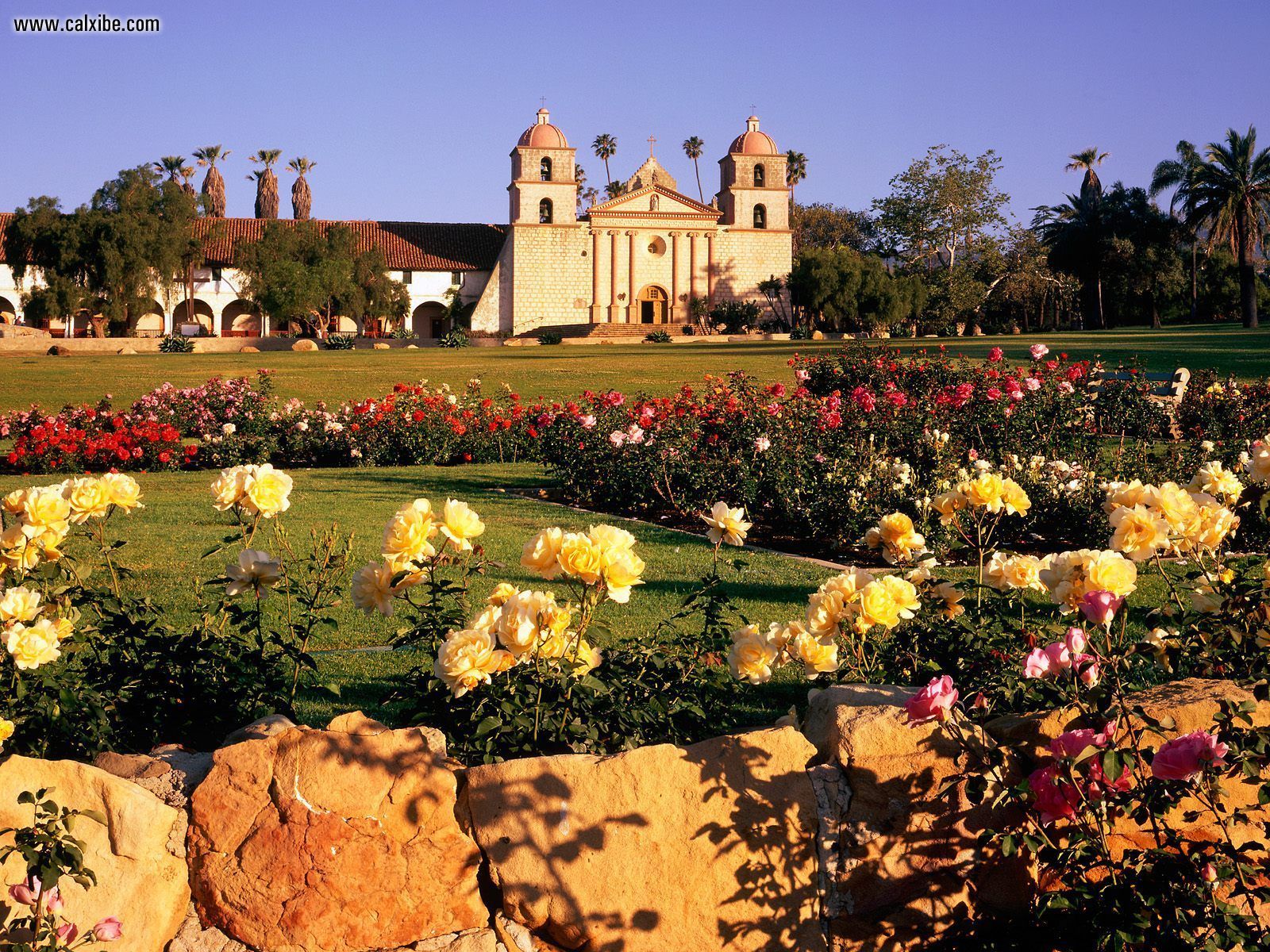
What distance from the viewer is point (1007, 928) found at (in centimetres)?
267

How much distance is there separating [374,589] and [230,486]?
0.44 m

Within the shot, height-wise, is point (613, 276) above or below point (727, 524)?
above

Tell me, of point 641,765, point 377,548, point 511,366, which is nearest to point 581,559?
point 641,765

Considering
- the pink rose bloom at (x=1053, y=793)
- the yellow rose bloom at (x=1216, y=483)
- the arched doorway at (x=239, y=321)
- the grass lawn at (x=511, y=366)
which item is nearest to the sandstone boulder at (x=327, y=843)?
the pink rose bloom at (x=1053, y=793)

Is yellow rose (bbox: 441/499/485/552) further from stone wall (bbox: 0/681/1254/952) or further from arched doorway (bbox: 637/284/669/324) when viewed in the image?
arched doorway (bbox: 637/284/669/324)

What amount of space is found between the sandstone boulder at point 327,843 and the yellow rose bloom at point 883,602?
101 centimetres

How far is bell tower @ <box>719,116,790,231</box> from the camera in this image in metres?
65.6

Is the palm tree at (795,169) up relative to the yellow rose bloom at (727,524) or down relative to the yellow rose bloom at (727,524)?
up

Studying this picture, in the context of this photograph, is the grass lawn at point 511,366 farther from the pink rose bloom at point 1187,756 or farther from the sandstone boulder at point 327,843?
the pink rose bloom at point 1187,756

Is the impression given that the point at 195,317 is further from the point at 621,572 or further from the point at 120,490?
the point at 621,572

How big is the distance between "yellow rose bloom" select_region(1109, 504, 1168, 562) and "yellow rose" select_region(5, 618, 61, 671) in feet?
8.07

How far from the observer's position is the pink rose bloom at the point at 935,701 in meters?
2.27

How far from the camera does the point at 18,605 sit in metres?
2.86

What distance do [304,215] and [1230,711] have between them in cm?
7958
